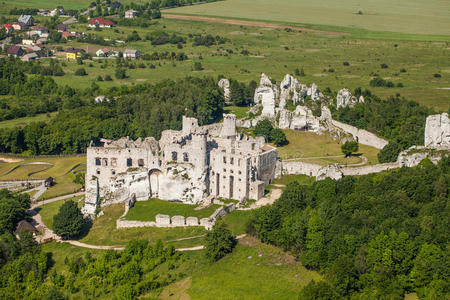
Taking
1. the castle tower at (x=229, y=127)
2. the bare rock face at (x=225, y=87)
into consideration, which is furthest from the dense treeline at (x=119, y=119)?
the castle tower at (x=229, y=127)

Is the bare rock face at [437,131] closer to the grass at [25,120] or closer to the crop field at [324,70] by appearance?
the crop field at [324,70]

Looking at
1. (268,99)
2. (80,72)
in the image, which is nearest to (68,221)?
(268,99)

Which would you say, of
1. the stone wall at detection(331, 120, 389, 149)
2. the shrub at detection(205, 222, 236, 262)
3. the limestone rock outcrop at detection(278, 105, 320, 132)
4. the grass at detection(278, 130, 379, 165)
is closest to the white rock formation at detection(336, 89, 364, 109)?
the stone wall at detection(331, 120, 389, 149)

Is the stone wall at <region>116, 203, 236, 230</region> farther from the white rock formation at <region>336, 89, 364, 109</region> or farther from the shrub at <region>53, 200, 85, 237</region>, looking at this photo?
the white rock formation at <region>336, 89, 364, 109</region>

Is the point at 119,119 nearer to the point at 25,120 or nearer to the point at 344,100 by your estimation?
the point at 25,120

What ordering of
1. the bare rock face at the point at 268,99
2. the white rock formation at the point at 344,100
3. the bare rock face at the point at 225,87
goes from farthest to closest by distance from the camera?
the bare rock face at the point at 225,87 → the white rock formation at the point at 344,100 → the bare rock face at the point at 268,99
